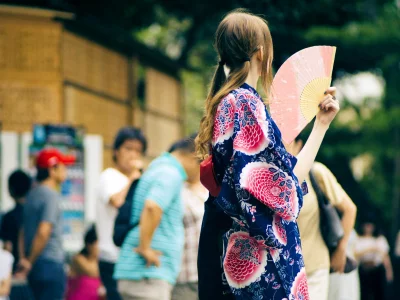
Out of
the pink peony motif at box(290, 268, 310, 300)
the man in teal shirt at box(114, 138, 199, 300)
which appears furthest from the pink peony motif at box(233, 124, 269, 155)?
the man in teal shirt at box(114, 138, 199, 300)

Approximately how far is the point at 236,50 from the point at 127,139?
3.94 metres

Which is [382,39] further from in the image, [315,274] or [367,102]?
[315,274]

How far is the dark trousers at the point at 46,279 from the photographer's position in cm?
827

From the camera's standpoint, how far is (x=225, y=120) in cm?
373

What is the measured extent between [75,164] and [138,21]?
735 cm

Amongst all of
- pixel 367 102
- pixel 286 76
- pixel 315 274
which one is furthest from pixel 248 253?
pixel 367 102

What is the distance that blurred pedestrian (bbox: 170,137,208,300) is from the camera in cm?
697

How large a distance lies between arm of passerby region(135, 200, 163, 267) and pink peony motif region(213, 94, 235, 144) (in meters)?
2.59

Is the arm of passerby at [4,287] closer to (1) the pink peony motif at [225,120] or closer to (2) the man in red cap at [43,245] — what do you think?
(2) the man in red cap at [43,245]

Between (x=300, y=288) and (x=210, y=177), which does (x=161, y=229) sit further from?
(x=300, y=288)

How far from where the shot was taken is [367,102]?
67.1 ft

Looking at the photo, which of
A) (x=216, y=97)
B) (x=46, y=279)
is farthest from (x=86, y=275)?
(x=216, y=97)

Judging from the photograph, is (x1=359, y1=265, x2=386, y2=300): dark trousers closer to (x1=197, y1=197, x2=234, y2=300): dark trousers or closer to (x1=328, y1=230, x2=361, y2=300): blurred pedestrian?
(x1=328, y1=230, x2=361, y2=300): blurred pedestrian

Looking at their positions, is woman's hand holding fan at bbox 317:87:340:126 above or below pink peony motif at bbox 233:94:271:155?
above
